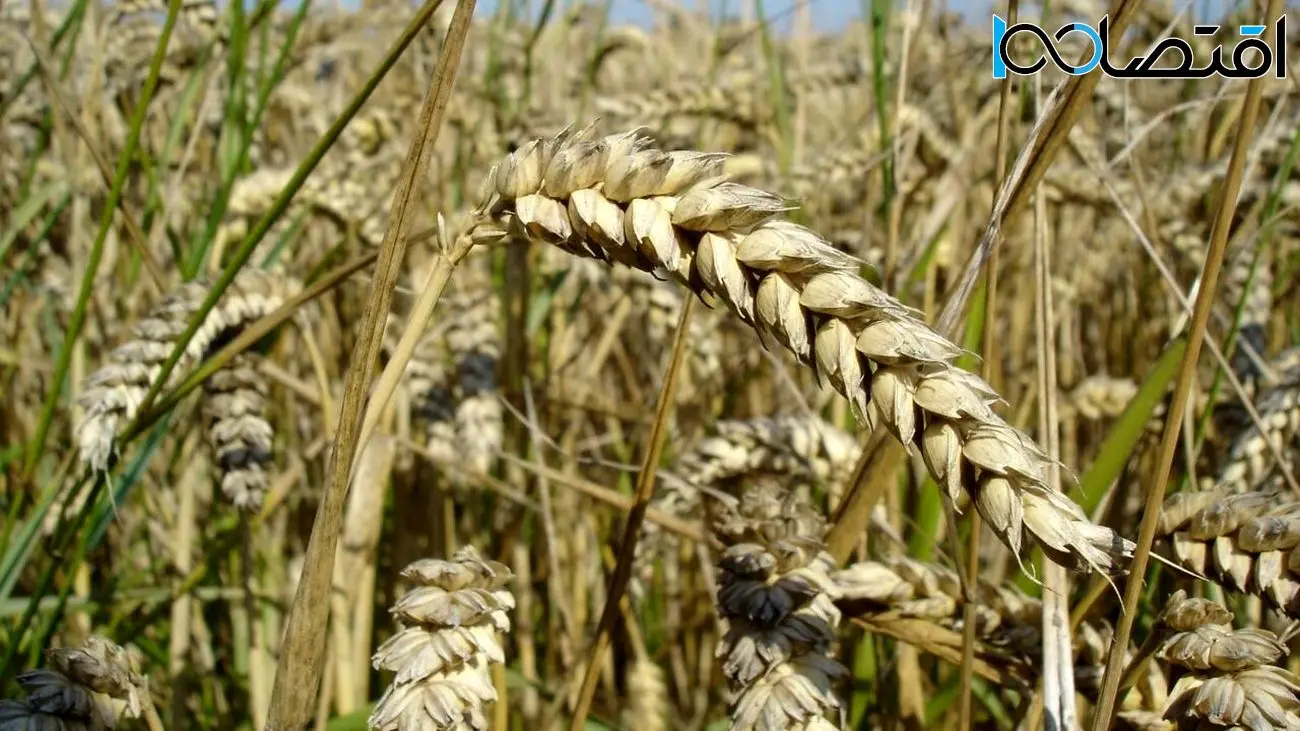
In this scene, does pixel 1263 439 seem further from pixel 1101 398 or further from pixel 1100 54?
pixel 1100 54

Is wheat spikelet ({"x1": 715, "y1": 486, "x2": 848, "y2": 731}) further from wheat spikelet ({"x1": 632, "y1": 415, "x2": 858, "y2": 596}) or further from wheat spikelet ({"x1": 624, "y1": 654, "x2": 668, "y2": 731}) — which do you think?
wheat spikelet ({"x1": 624, "y1": 654, "x2": 668, "y2": 731})

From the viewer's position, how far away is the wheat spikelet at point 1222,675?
2.02ft

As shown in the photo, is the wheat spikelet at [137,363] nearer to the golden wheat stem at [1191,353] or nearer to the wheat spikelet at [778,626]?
the wheat spikelet at [778,626]

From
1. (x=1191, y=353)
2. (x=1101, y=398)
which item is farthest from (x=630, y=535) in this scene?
(x=1101, y=398)

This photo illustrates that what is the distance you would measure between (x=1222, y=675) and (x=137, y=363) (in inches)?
32.8

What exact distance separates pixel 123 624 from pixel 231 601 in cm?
13

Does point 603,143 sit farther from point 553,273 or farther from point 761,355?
point 761,355

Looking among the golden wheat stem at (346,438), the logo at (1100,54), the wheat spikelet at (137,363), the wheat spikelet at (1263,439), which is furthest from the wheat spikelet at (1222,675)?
the wheat spikelet at (137,363)

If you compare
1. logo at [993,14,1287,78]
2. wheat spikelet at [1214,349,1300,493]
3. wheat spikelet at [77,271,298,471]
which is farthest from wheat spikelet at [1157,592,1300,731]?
wheat spikelet at [77,271,298,471]

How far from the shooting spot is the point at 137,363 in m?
0.95

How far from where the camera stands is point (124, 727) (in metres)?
1.29

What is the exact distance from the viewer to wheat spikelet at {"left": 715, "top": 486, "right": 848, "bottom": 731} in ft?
2.34

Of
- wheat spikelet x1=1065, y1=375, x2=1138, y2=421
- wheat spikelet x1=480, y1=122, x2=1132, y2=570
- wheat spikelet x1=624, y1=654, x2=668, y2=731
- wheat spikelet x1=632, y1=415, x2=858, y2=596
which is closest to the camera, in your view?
wheat spikelet x1=480, y1=122, x2=1132, y2=570

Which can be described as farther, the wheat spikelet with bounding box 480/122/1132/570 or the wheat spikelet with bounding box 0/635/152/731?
the wheat spikelet with bounding box 0/635/152/731
